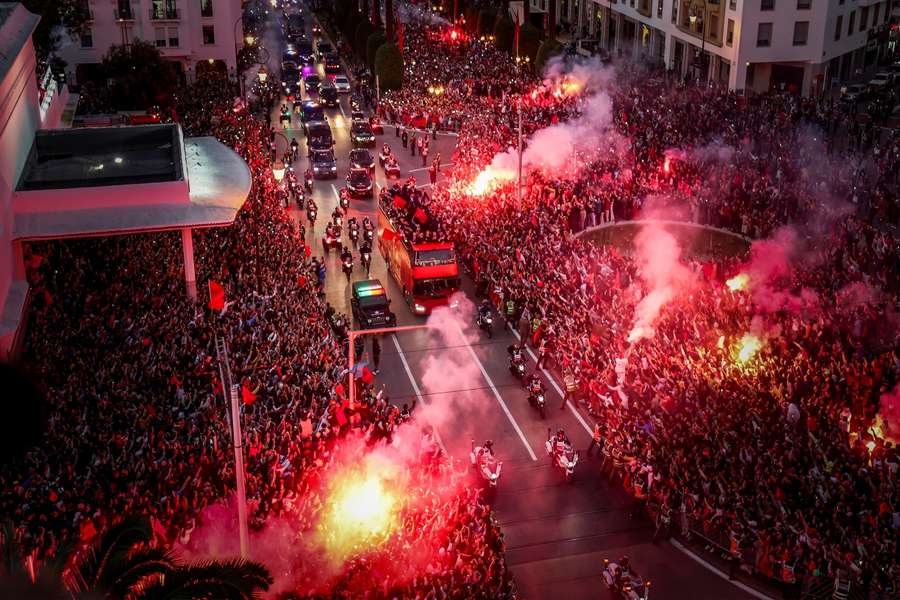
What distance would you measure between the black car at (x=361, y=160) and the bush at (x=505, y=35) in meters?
26.6

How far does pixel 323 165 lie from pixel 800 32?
95.0 feet

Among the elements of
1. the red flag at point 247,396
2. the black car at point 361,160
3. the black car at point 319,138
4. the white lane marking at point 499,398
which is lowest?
the white lane marking at point 499,398

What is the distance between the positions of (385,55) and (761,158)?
27797 mm

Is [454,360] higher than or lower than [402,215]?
lower

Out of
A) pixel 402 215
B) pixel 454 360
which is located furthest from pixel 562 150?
pixel 454 360

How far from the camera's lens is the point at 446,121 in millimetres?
58312

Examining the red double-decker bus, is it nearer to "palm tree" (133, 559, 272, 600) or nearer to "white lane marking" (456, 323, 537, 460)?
"white lane marking" (456, 323, 537, 460)

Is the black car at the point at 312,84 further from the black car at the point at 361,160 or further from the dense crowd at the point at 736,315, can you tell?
the dense crowd at the point at 736,315

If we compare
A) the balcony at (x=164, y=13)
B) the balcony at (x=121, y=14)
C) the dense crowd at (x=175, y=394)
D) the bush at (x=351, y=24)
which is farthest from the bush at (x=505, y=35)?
the dense crowd at (x=175, y=394)

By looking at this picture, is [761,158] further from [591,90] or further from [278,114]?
[278,114]

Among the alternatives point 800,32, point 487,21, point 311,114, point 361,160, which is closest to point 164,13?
point 311,114

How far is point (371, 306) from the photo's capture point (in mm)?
31469

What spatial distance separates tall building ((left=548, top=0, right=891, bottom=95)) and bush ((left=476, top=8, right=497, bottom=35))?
1309 centimetres

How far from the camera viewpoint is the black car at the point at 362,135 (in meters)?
54.8
